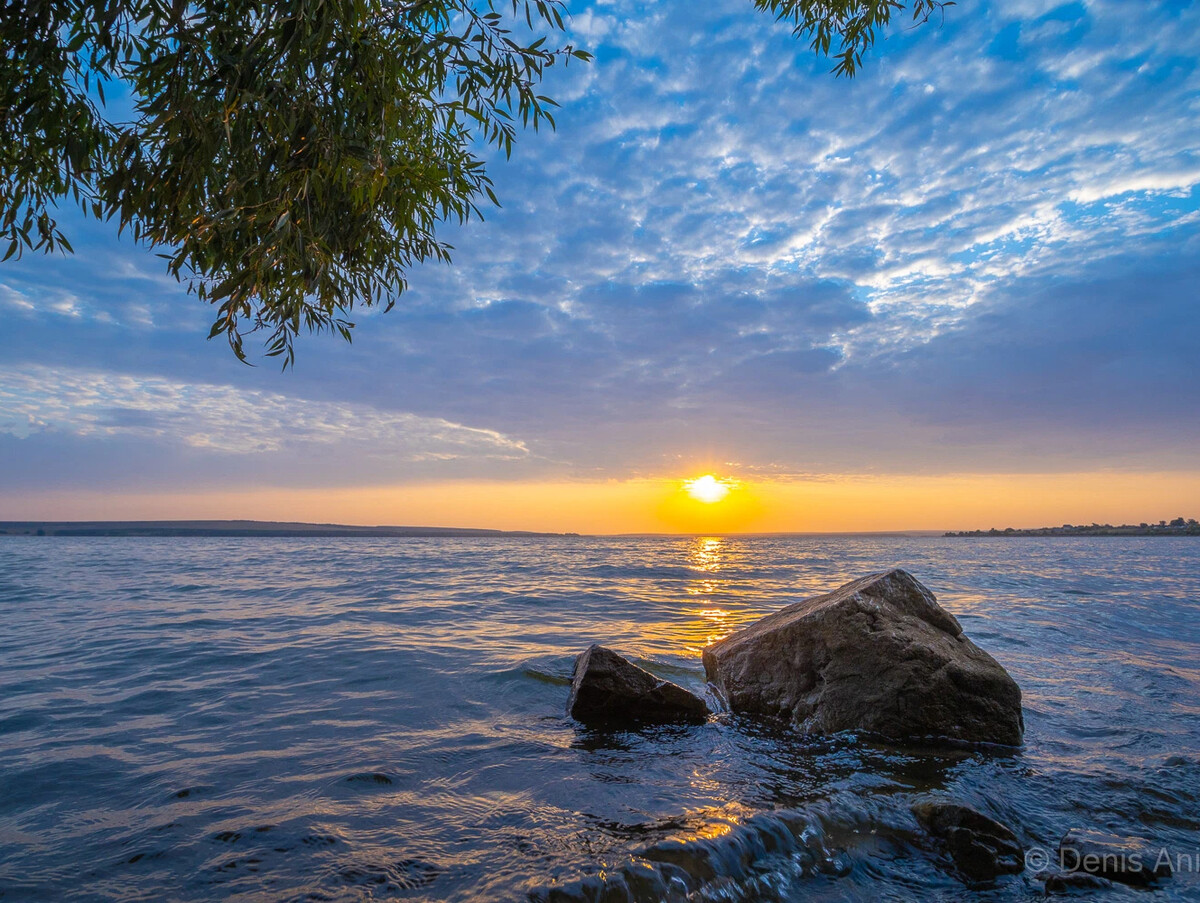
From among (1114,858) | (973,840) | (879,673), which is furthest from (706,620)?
(1114,858)

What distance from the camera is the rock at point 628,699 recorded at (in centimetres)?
652

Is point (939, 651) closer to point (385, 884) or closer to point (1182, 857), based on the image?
point (1182, 857)

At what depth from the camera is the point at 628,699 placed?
6.55 metres

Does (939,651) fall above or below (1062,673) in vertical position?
above

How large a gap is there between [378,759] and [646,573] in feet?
77.8

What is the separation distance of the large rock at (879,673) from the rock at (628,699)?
872 millimetres

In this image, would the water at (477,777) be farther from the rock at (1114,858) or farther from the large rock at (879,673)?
the large rock at (879,673)

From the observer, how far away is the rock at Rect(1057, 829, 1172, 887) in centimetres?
353

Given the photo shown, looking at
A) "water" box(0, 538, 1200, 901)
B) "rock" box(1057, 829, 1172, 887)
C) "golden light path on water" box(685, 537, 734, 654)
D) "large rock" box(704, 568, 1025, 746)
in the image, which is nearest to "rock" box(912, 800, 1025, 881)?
"water" box(0, 538, 1200, 901)

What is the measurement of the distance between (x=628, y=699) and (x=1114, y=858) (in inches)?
A: 162

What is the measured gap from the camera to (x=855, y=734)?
19.4ft

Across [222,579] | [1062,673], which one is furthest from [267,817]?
[222,579]

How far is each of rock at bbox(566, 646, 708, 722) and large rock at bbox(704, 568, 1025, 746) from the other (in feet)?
2.86

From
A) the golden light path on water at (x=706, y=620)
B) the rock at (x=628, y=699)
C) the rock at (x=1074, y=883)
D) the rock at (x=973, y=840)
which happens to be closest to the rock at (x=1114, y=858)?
the rock at (x=1074, y=883)
